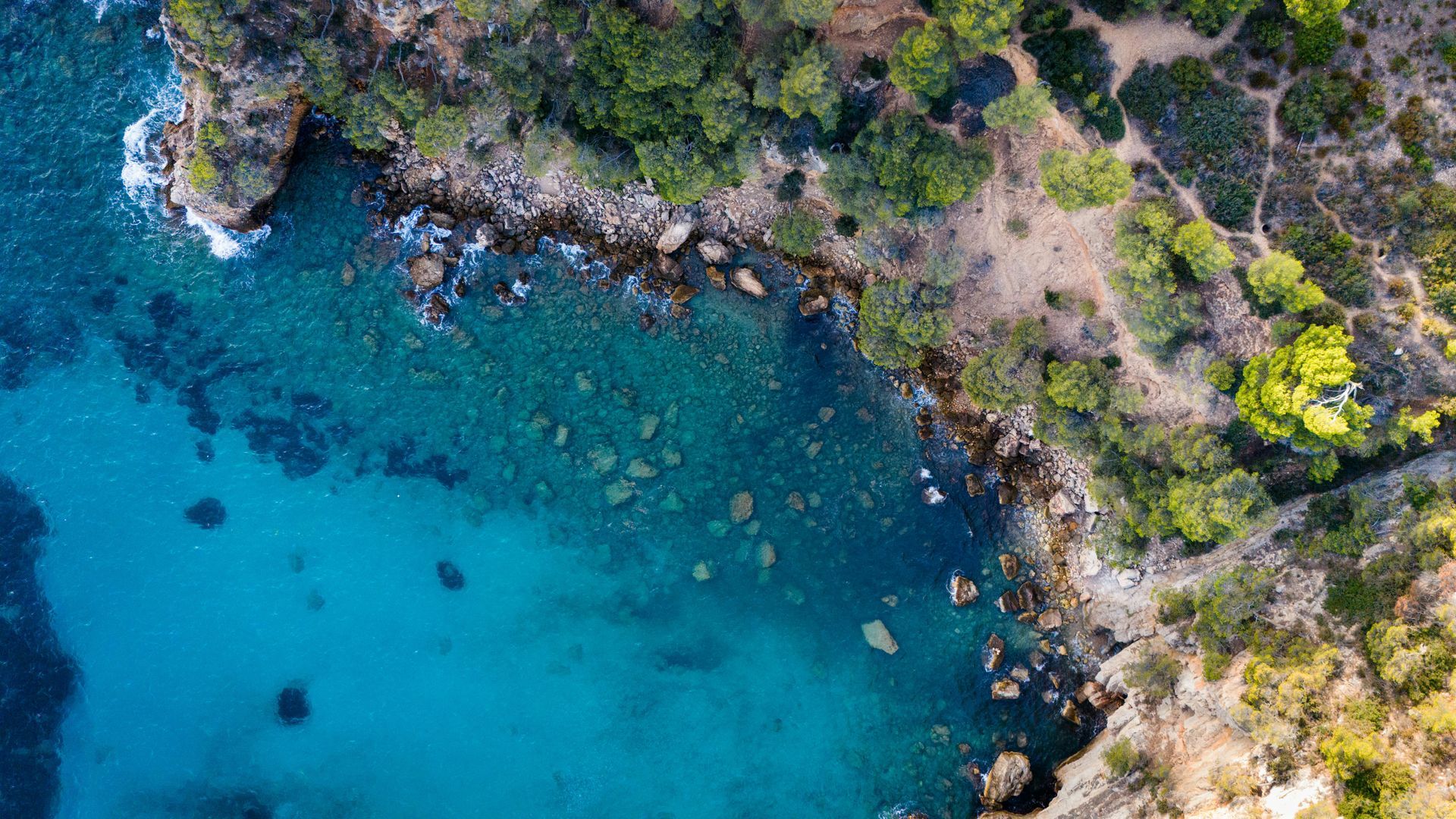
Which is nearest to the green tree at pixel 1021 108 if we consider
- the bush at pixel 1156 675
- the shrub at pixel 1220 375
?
the shrub at pixel 1220 375

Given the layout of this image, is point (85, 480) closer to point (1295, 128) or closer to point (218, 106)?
point (218, 106)

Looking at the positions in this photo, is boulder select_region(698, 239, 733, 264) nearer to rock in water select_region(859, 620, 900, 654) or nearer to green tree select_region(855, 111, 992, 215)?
green tree select_region(855, 111, 992, 215)

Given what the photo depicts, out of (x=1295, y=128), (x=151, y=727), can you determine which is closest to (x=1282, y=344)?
(x=1295, y=128)

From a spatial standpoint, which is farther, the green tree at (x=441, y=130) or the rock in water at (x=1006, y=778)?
the rock in water at (x=1006, y=778)

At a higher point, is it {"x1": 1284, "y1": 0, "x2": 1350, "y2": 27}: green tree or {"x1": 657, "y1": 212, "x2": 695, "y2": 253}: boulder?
{"x1": 1284, "y1": 0, "x2": 1350, "y2": 27}: green tree

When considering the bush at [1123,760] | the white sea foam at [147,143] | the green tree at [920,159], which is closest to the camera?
the green tree at [920,159]

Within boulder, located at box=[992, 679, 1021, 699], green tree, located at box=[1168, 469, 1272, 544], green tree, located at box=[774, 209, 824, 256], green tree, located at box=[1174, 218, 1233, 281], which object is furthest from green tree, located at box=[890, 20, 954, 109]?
boulder, located at box=[992, 679, 1021, 699]

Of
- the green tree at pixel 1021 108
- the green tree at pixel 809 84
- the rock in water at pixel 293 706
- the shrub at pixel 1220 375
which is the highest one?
the green tree at pixel 1021 108

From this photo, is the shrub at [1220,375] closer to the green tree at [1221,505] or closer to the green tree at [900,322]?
the green tree at [1221,505]
